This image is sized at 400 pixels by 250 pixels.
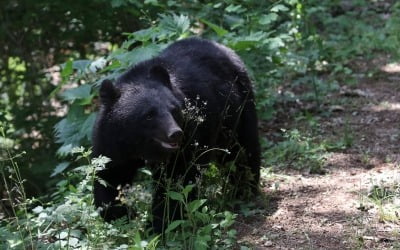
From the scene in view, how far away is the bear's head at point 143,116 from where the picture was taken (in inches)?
185

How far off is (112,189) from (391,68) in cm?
588

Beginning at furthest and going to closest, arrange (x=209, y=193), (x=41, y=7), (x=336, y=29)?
(x=336, y=29) → (x=41, y=7) → (x=209, y=193)

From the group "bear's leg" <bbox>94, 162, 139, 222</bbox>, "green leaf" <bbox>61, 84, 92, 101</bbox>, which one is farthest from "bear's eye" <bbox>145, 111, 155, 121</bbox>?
"green leaf" <bbox>61, 84, 92, 101</bbox>

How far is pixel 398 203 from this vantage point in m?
5.18

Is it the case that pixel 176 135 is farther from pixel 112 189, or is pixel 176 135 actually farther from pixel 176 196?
pixel 112 189

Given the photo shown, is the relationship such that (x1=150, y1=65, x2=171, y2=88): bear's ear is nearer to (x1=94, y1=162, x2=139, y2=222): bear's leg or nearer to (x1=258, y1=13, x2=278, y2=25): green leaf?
(x1=94, y1=162, x2=139, y2=222): bear's leg

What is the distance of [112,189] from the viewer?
515 cm

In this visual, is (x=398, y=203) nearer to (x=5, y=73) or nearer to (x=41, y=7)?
(x=41, y=7)

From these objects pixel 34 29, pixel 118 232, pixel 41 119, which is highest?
pixel 34 29

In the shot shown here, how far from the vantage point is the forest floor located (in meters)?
4.81

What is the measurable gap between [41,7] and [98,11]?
0.90 meters

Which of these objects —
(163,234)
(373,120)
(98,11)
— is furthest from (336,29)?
(163,234)

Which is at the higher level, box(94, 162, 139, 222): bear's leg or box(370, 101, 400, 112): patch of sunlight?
box(94, 162, 139, 222): bear's leg

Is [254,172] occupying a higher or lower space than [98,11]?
lower
